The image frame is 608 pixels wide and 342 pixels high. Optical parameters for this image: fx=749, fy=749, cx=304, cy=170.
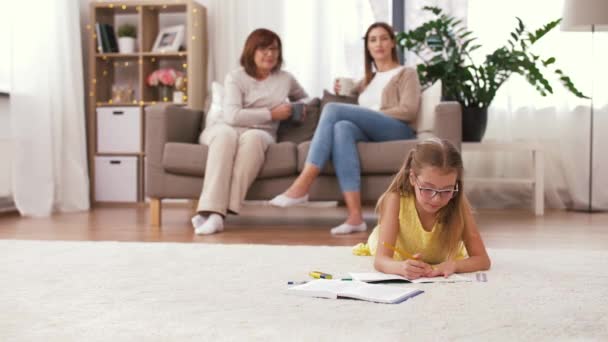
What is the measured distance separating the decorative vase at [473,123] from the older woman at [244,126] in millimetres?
1076

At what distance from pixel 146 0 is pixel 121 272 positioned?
336cm

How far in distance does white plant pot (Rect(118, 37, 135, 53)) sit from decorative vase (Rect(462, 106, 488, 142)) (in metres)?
2.29

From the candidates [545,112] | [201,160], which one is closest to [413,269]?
[201,160]

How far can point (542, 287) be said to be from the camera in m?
1.90

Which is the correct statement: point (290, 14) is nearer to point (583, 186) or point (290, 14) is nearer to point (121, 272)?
point (583, 186)

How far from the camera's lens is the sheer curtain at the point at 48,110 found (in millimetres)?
4348

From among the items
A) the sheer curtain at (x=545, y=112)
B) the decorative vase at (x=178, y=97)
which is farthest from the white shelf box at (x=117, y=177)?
the sheer curtain at (x=545, y=112)

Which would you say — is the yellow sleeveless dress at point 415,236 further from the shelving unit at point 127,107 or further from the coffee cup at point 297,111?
the shelving unit at point 127,107

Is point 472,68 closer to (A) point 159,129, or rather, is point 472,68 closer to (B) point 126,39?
(A) point 159,129

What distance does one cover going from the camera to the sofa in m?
3.46

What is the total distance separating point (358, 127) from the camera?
351 cm

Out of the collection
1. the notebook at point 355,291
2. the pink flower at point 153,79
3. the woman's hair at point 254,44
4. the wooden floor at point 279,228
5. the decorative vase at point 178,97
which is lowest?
the wooden floor at point 279,228

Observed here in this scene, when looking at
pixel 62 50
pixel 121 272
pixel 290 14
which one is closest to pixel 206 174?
pixel 121 272

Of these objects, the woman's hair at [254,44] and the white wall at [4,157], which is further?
the white wall at [4,157]
